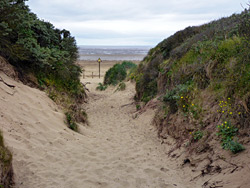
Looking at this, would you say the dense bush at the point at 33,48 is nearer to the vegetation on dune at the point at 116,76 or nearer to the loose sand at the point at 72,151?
the loose sand at the point at 72,151

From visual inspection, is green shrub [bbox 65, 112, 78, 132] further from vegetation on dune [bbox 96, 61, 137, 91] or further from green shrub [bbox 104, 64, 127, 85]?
green shrub [bbox 104, 64, 127, 85]

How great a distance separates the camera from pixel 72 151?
571 centimetres

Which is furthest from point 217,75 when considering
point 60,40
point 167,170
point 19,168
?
point 60,40

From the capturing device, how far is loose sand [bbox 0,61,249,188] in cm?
439

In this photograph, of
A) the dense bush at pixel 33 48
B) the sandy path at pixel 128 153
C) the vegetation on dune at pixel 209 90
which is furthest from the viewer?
the dense bush at pixel 33 48

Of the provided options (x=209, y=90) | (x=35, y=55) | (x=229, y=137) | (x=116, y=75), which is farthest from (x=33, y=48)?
(x=116, y=75)

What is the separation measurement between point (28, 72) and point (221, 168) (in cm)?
782

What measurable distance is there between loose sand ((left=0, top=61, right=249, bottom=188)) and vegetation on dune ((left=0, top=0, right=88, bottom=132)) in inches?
46.2

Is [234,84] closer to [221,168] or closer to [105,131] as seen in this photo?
[221,168]

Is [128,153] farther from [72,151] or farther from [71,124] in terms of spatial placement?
[71,124]

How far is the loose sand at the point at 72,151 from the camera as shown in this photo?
4.39 meters

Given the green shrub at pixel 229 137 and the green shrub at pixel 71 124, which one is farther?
the green shrub at pixel 71 124

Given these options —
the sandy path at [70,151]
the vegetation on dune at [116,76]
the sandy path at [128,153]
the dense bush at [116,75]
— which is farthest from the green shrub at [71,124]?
the dense bush at [116,75]

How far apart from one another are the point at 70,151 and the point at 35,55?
5.26 metres
